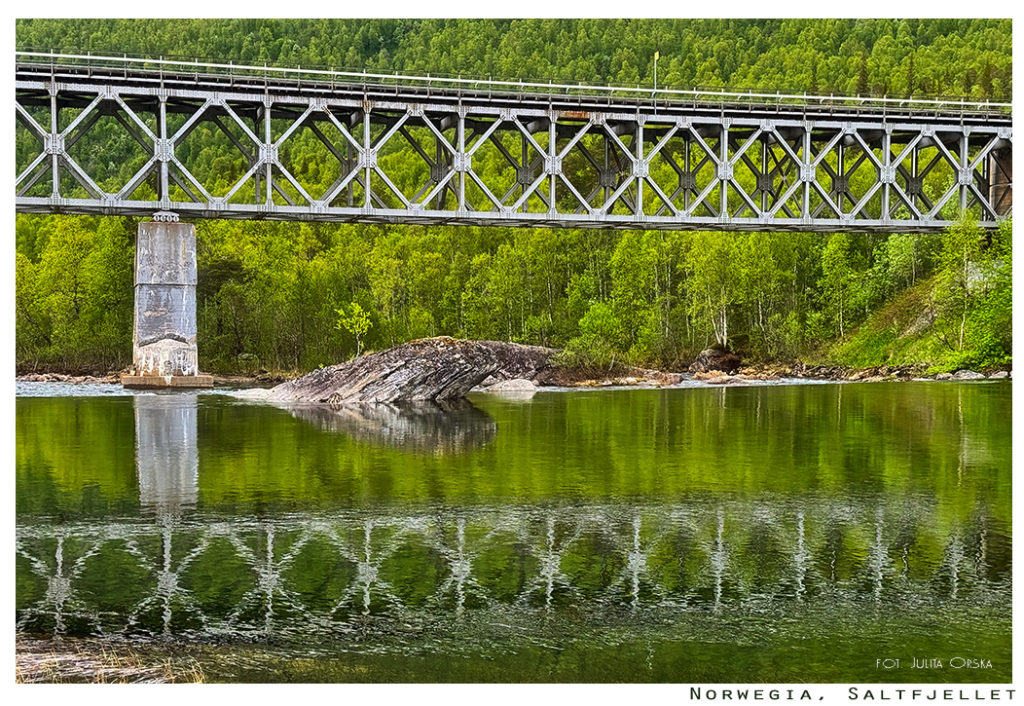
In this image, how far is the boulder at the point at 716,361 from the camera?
6222 cm

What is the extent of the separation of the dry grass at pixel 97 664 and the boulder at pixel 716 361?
2004 inches

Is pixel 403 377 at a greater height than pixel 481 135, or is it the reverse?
pixel 481 135

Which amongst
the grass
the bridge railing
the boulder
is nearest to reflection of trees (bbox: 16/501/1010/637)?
the bridge railing

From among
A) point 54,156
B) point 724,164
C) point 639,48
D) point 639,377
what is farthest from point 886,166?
point 639,48

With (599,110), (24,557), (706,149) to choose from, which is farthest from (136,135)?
(24,557)

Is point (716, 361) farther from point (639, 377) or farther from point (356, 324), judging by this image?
point (356, 324)

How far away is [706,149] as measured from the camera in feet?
158

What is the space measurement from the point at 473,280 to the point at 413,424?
4380 centimetres

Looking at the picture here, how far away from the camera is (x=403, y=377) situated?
1555 inches

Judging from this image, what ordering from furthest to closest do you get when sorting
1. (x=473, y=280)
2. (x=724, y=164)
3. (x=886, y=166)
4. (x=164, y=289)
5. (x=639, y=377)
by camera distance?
1. (x=473, y=280)
2. (x=639, y=377)
3. (x=886, y=166)
4. (x=724, y=164)
5. (x=164, y=289)

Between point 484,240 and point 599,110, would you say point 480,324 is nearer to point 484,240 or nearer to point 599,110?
point 484,240

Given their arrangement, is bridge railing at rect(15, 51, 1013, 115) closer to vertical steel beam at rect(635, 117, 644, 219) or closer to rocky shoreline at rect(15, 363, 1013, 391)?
vertical steel beam at rect(635, 117, 644, 219)

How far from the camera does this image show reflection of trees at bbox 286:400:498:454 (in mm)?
27844

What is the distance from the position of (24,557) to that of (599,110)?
35.6 m
